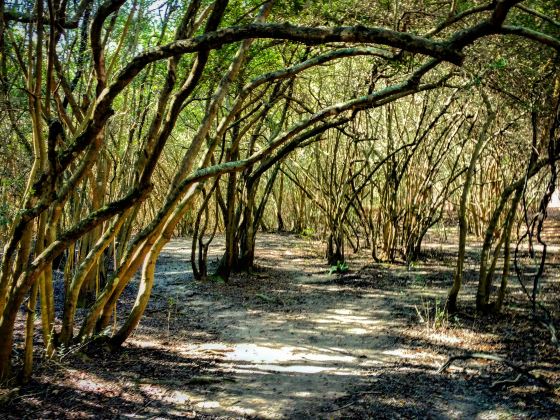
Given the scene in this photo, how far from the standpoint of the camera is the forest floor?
12.3 ft

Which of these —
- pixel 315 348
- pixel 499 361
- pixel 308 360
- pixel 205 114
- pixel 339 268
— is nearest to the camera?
pixel 499 361

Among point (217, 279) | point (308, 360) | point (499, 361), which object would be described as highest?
point (217, 279)

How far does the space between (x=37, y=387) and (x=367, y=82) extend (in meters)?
5.93

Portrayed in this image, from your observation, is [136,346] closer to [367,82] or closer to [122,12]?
[122,12]

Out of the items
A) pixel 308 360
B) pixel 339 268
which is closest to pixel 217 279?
pixel 339 268

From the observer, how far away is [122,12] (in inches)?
231

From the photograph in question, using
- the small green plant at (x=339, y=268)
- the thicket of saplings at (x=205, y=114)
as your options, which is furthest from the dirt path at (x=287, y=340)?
the thicket of saplings at (x=205, y=114)

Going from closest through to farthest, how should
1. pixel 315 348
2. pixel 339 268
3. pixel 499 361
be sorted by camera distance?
pixel 499 361
pixel 315 348
pixel 339 268

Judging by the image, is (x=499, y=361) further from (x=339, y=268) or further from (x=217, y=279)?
(x=217, y=279)

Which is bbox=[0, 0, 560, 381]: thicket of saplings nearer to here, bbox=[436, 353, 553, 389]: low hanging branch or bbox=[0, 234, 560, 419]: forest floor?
bbox=[0, 234, 560, 419]: forest floor

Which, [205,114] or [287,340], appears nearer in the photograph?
[205,114]

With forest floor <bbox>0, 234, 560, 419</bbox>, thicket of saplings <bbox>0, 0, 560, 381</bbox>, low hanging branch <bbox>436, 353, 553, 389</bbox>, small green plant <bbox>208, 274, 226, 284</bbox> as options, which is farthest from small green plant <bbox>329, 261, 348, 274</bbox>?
low hanging branch <bbox>436, 353, 553, 389</bbox>

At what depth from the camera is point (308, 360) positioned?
16.0 feet

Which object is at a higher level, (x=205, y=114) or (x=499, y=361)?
(x=205, y=114)
